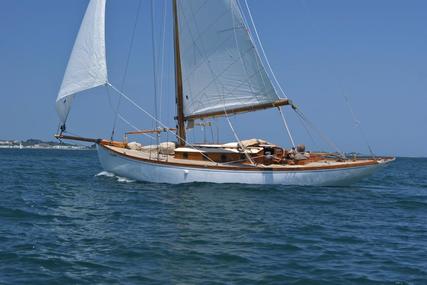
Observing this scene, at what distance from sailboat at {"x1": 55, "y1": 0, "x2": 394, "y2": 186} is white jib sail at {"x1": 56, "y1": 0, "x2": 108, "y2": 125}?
0.05 meters

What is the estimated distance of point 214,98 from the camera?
2648 cm

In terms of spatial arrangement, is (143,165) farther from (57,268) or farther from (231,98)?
(57,268)

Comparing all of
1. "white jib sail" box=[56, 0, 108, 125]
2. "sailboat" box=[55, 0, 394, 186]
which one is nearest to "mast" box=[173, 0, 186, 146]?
"sailboat" box=[55, 0, 394, 186]

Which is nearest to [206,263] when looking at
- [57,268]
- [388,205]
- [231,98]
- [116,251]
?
[116,251]

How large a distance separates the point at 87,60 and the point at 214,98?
21.4 ft

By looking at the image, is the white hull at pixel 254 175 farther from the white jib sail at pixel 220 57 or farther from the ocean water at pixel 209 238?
the white jib sail at pixel 220 57

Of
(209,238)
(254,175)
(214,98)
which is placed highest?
(214,98)

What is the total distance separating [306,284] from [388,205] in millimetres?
12541

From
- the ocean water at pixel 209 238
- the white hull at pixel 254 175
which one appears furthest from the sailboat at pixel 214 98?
the ocean water at pixel 209 238

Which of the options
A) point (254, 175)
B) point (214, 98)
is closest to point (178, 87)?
point (214, 98)

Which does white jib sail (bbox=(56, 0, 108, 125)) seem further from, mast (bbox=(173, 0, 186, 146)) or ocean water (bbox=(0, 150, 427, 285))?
ocean water (bbox=(0, 150, 427, 285))

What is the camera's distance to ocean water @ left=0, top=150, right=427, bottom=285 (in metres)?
9.79

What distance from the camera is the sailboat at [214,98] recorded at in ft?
80.1

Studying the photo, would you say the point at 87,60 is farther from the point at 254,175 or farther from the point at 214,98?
the point at 254,175
